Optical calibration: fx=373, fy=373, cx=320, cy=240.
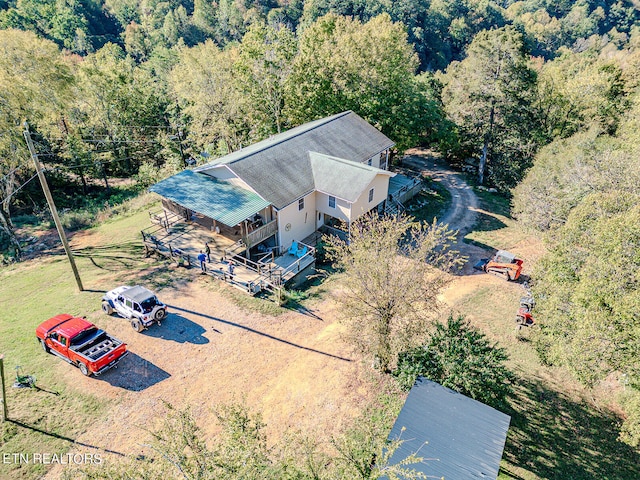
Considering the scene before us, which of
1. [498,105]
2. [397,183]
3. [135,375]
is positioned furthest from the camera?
[498,105]

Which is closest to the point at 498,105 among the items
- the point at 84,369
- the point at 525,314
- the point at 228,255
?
the point at 525,314

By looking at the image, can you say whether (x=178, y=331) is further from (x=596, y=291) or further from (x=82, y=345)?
(x=596, y=291)

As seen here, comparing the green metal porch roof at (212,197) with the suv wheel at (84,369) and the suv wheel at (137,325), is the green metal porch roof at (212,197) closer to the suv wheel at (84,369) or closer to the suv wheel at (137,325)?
the suv wheel at (137,325)

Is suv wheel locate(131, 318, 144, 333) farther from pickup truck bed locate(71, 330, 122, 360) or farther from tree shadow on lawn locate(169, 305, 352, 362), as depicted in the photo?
tree shadow on lawn locate(169, 305, 352, 362)

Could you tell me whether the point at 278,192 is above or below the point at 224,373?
above

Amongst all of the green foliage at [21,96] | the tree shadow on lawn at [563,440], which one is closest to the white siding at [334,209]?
the tree shadow on lawn at [563,440]

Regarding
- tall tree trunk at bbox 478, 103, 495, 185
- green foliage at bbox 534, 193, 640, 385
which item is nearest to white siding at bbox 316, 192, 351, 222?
green foliage at bbox 534, 193, 640, 385

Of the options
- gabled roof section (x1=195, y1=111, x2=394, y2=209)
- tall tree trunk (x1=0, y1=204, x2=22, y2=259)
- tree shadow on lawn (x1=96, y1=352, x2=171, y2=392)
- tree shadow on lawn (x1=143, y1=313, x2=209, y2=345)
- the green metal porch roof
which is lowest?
tall tree trunk (x1=0, y1=204, x2=22, y2=259)
